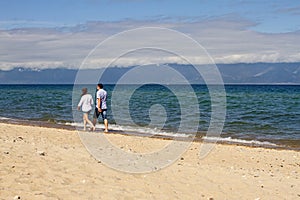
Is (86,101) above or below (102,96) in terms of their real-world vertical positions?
below

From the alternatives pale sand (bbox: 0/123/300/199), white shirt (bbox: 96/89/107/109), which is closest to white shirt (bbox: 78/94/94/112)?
white shirt (bbox: 96/89/107/109)

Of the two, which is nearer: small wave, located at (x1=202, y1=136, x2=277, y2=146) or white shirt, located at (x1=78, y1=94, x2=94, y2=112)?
white shirt, located at (x1=78, y1=94, x2=94, y2=112)

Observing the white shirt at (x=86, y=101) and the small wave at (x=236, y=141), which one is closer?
the white shirt at (x=86, y=101)

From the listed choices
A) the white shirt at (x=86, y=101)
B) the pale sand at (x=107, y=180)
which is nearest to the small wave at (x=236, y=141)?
the white shirt at (x=86, y=101)

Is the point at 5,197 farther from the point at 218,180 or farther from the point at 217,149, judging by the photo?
the point at 217,149

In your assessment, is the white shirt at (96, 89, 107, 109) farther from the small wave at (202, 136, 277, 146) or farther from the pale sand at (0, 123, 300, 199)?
the pale sand at (0, 123, 300, 199)

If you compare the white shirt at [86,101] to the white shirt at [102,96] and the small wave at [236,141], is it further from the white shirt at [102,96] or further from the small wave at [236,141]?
the small wave at [236,141]

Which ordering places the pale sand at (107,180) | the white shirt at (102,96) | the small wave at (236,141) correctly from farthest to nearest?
the small wave at (236,141) < the white shirt at (102,96) < the pale sand at (107,180)

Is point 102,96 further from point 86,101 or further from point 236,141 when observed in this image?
point 236,141

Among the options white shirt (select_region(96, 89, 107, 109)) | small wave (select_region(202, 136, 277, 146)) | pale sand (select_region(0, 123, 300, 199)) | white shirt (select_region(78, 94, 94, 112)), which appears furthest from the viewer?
small wave (select_region(202, 136, 277, 146))

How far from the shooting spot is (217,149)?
17094 mm

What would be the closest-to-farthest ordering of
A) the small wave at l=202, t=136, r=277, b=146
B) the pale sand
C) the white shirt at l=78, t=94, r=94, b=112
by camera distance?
the pale sand
the white shirt at l=78, t=94, r=94, b=112
the small wave at l=202, t=136, r=277, b=146

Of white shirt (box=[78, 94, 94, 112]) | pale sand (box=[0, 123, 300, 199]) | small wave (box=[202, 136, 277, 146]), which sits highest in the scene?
white shirt (box=[78, 94, 94, 112])

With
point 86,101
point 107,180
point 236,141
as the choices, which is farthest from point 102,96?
point 107,180
